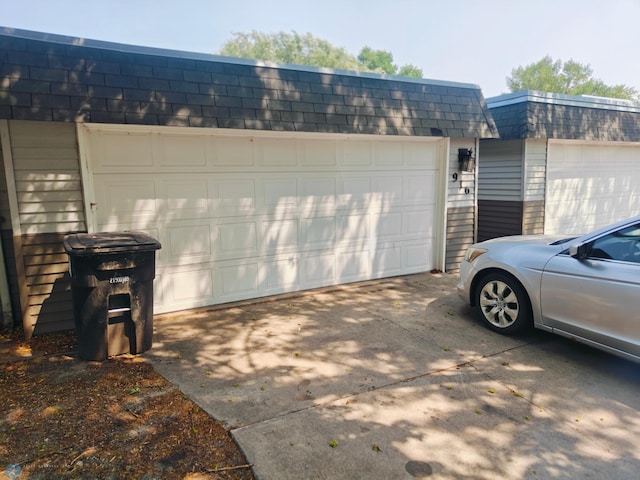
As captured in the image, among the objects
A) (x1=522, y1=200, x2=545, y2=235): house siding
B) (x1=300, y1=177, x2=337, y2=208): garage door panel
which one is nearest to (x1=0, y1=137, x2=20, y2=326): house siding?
(x1=300, y1=177, x2=337, y2=208): garage door panel

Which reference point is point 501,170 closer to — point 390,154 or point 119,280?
point 390,154

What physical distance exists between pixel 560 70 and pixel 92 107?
42.6m

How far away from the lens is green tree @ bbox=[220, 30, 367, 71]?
3956 centimetres

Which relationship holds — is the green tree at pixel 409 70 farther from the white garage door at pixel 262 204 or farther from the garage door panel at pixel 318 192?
the garage door panel at pixel 318 192

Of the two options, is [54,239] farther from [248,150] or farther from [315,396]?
[315,396]

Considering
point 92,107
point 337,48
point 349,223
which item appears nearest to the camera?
point 92,107

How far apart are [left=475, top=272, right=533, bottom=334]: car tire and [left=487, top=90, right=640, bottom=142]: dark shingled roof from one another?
13.4 feet

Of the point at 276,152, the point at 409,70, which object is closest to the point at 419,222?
the point at 276,152

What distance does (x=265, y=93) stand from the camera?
515 cm

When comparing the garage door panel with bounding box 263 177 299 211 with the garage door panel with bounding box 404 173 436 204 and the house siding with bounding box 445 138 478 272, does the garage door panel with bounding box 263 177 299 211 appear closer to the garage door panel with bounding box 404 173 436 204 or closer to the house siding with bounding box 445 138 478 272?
the garage door panel with bounding box 404 173 436 204

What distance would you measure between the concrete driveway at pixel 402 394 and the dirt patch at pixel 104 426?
0.17 m

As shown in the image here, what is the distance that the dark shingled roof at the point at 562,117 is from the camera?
7.55 meters

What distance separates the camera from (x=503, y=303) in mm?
4473

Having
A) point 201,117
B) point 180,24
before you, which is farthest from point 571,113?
point 180,24
